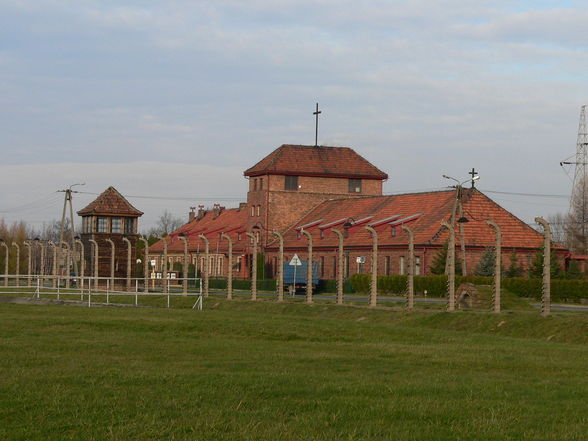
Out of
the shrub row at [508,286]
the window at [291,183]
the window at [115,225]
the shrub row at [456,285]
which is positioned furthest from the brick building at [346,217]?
the window at [115,225]

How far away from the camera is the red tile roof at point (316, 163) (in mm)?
94037

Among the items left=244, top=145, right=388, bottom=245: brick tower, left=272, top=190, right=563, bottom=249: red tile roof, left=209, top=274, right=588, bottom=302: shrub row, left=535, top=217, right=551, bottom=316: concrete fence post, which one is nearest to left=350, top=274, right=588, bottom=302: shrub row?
left=209, top=274, right=588, bottom=302: shrub row

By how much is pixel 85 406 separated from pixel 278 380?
3751 mm

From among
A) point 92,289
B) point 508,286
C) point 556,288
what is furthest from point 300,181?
point 92,289

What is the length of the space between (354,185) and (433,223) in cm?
2318

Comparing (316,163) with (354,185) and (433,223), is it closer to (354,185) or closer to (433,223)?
(354,185)

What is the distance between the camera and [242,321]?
32.0 m

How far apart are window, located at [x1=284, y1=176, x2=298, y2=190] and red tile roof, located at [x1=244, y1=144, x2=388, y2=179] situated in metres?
0.57

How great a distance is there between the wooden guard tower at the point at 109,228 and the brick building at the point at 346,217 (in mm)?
9141

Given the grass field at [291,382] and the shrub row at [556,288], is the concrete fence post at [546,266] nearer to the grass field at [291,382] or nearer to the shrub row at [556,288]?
the grass field at [291,382]

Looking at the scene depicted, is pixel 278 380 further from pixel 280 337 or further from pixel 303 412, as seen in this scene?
pixel 280 337

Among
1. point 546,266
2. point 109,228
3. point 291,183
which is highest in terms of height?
point 291,183

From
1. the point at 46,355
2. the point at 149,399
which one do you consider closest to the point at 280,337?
the point at 46,355

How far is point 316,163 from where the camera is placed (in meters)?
95.8
